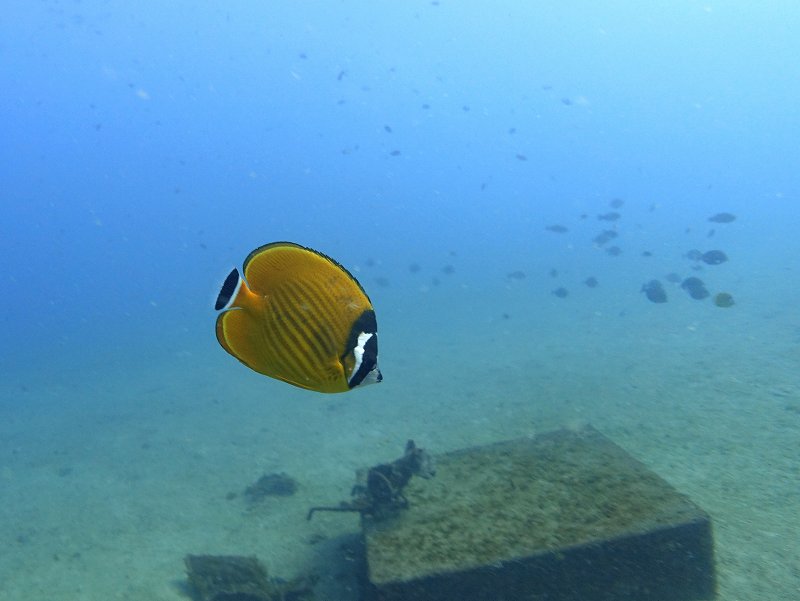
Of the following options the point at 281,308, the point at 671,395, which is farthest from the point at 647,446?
the point at 281,308

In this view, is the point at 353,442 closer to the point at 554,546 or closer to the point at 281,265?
the point at 554,546

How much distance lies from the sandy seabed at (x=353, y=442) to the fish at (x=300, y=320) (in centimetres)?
444

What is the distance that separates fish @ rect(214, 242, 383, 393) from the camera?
4.27 ft

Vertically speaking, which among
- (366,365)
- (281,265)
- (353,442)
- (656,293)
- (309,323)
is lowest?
(353,442)

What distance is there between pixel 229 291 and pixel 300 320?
0.18m

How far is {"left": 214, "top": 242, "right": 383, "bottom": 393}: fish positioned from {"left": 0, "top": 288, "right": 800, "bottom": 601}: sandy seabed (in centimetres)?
444

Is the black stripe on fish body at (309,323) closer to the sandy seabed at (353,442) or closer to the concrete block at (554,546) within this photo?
the concrete block at (554,546)

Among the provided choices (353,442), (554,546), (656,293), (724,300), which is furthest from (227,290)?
(656,293)

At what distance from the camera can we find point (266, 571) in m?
5.59

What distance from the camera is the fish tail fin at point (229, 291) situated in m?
1.28

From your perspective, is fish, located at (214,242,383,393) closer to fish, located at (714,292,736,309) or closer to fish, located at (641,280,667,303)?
fish, located at (714,292,736,309)

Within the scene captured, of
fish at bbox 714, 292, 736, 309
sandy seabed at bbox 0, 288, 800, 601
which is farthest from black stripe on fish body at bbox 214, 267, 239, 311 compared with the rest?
fish at bbox 714, 292, 736, 309

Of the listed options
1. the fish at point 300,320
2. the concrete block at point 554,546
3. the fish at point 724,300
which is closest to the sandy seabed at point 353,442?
the concrete block at point 554,546

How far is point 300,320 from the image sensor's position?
4.41 ft
